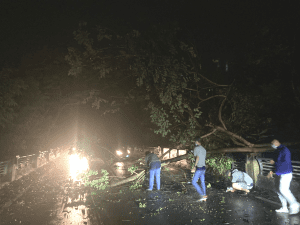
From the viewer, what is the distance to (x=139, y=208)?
653 centimetres

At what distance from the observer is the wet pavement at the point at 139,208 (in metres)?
5.52

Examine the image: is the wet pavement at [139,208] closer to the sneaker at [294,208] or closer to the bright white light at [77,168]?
the sneaker at [294,208]

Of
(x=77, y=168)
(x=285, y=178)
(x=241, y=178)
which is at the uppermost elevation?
(x=285, y=178)

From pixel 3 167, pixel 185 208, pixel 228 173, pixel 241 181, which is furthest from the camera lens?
pixel 3 167

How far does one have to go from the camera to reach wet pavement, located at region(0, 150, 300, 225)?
5.52 m

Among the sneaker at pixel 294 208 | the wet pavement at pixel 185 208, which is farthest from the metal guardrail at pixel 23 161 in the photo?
the sneaker at pixel 294 208

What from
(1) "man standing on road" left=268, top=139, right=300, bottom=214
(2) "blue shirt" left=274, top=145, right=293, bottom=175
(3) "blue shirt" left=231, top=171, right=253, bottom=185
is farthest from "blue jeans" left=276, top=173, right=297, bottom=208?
(3) "blue shirt" left=231, top=171, right=253, bottom=185

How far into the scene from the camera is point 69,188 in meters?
9.84

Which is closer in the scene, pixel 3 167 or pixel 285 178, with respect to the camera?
pixel 285 178

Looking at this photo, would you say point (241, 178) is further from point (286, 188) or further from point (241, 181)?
point (286, 188)

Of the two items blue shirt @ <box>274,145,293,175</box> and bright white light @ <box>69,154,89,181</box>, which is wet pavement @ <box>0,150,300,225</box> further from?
bright white light @ <box>69,154,89,181</box>

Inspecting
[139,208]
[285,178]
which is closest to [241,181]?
[285,178]

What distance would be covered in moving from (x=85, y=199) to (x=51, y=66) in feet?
51.7

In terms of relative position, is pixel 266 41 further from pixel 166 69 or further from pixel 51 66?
pixel 51 66
